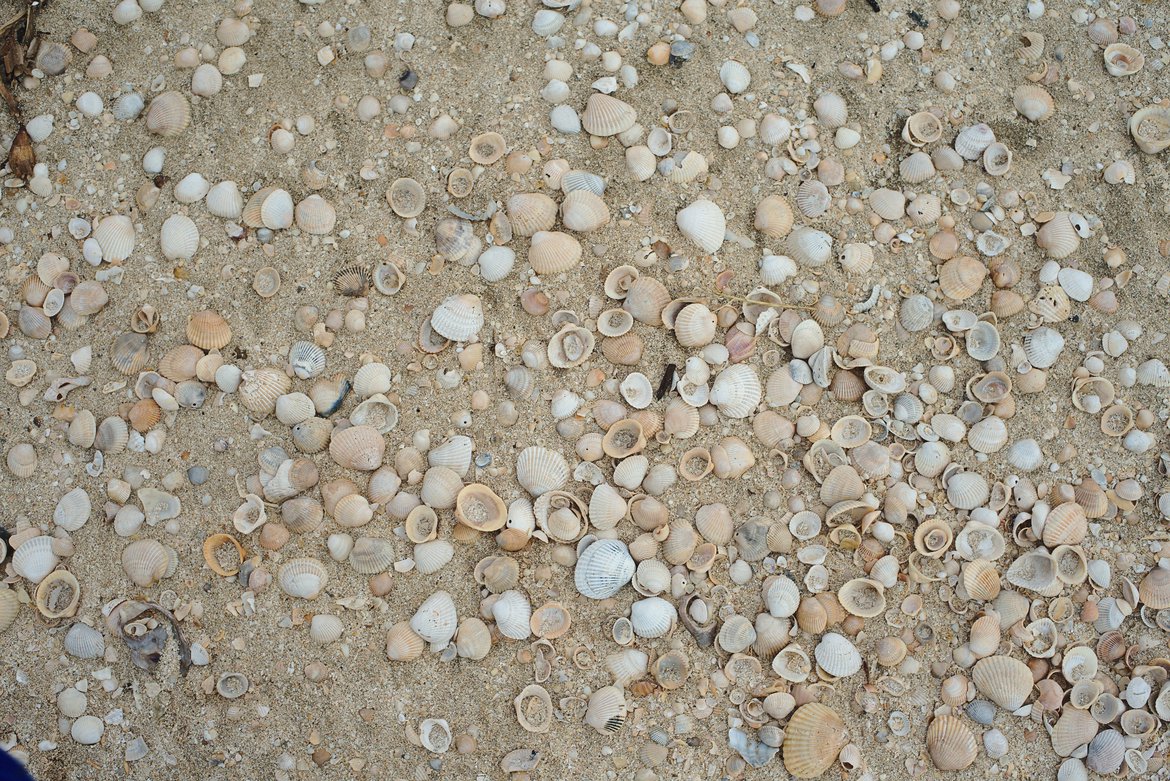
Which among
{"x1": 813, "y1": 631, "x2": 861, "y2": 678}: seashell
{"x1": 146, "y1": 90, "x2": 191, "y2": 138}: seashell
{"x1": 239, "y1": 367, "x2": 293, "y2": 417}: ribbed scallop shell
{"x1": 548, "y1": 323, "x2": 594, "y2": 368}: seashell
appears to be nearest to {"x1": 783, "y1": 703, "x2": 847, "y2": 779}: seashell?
{"x1": 813, "y1": 631, "x2": 861, "y2": 678}: seashell

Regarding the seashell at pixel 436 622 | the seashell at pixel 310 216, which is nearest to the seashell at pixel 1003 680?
the seashell at pixel 436 622

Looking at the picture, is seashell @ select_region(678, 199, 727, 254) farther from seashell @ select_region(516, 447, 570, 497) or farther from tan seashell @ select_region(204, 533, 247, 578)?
tan seashell @ select_region(204, 533, 247, 578)

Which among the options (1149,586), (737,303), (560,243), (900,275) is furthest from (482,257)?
(1149,586)

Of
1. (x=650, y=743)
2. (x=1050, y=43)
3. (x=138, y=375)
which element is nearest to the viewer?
Result: (x=650, y=743)

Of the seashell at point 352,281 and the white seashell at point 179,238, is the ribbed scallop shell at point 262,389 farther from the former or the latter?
the white seashell at point 179,238

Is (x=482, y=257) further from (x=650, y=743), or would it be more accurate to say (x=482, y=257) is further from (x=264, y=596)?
(x=650, y=743)
